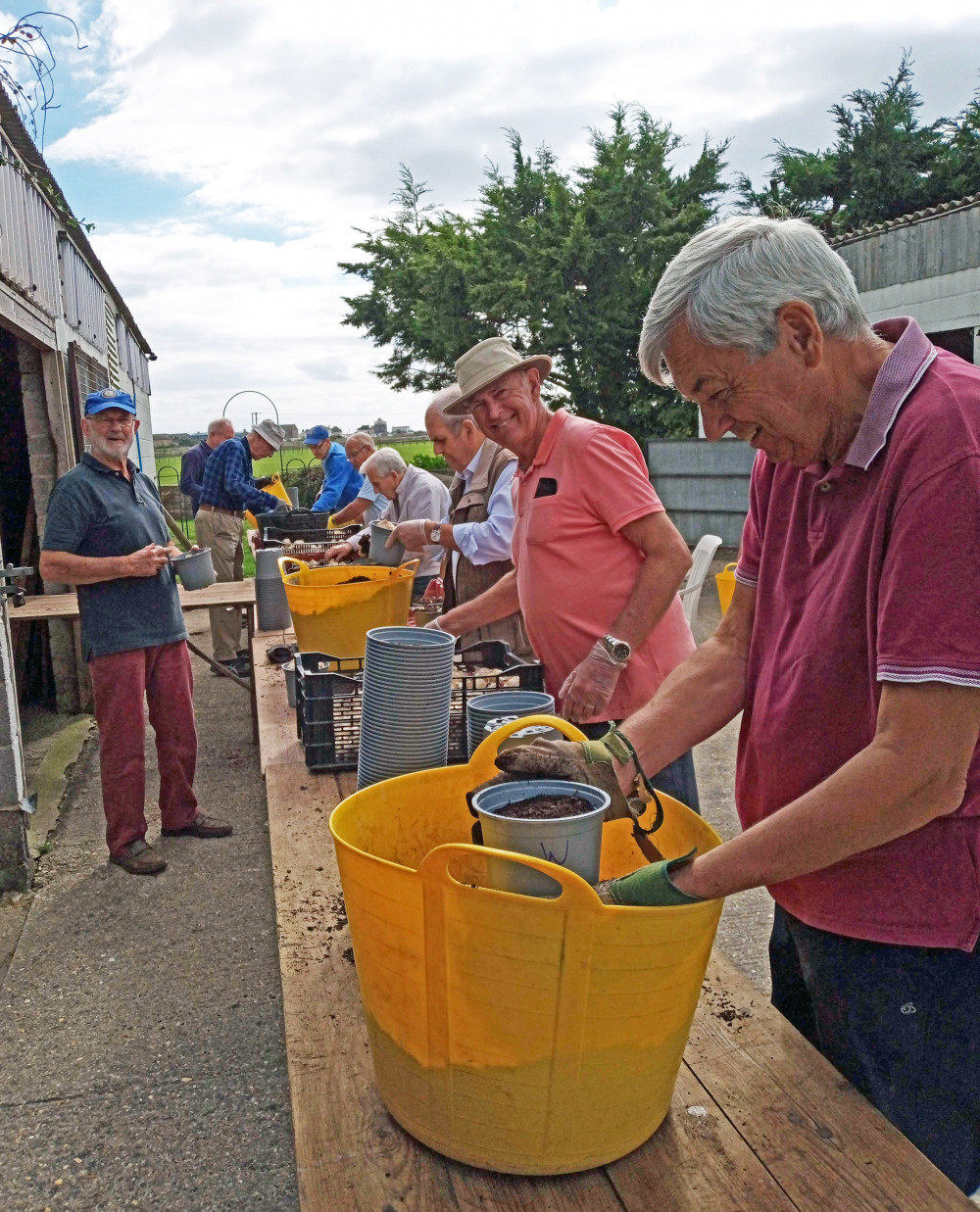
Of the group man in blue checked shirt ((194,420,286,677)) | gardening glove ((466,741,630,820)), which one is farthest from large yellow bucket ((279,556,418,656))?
man in blue checked shirt ((194,420,286,677))

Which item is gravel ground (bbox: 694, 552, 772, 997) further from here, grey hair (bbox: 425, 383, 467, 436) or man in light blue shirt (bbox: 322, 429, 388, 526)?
man in light blue shirt (bbox: 322, 429, 388, 526)

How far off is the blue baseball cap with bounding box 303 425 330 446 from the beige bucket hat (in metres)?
7.79

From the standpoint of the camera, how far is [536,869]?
110cm

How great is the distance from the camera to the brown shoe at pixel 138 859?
443 cm

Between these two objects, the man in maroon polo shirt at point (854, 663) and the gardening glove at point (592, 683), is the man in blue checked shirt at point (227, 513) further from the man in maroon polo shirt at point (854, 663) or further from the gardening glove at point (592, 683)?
the man in maroon polo shirt at point (854, 663)

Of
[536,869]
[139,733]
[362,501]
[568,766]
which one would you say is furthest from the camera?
[362,501]

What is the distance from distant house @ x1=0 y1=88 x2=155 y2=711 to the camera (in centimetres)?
590

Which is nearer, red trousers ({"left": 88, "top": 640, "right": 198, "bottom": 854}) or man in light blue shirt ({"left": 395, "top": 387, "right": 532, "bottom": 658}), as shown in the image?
man in light blue shirt ({"left": 395, "top": 387, "right": 532, "bottom": 658})

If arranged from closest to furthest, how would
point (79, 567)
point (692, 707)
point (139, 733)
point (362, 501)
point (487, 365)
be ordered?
point (692, 707), point (487, 365), point (79, 567), point (139, 733), point (362, 501)

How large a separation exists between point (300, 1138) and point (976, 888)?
95 centimetres

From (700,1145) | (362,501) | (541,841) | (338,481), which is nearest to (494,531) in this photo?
(541,841)

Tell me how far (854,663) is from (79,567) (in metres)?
3.51

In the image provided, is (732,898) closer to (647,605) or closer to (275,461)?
(647,605)

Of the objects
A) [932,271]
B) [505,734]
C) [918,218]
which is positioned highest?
[918,218]
